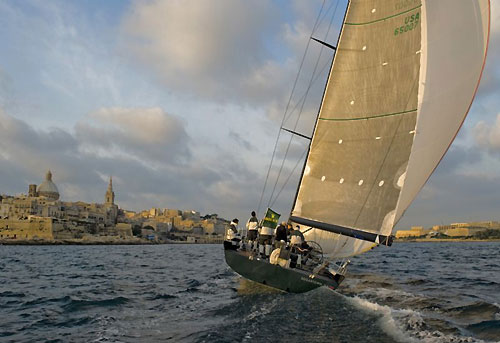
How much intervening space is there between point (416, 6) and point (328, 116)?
4309 mm

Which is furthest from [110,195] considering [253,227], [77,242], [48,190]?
[253,227]

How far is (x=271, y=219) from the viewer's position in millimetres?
16625

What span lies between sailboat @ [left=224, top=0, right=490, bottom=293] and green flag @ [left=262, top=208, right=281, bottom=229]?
62.7 inches

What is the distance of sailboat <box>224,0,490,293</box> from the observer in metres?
11.4

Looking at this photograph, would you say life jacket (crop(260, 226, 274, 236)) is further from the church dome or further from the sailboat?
the church dome

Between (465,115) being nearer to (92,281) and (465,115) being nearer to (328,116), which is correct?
(328,116)

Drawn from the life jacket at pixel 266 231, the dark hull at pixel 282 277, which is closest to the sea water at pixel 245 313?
the dark hull at pixel 282 277

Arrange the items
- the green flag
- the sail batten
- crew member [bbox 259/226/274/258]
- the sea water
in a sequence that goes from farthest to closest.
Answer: the green flag
crew member [bbox 259/226/274/258]
the sail batten
the sea water

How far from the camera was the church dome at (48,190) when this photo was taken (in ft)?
465

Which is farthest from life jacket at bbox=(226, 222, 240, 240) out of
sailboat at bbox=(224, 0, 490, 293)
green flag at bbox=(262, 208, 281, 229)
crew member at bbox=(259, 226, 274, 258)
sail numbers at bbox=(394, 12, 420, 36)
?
sail numbers at bbox=(394, 12, 420, 36)

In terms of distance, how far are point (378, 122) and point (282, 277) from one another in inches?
224

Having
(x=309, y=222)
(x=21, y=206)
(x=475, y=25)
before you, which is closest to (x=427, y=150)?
(x=475, y=25)

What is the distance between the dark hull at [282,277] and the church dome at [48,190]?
466ft

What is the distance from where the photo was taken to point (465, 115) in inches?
436
